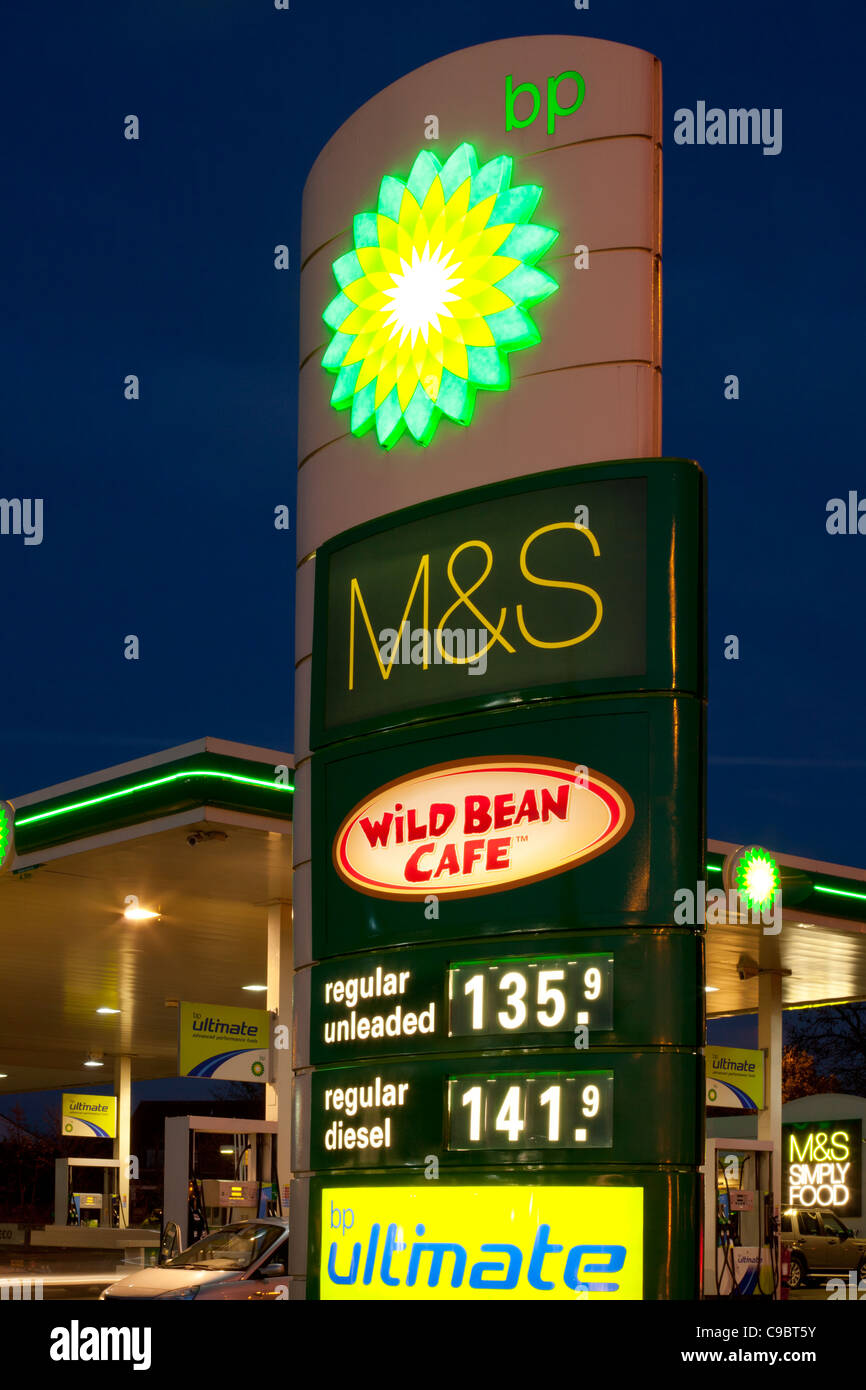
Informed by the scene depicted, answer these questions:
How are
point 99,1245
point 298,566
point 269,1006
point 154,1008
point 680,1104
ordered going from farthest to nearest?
point 99,1245
point 154,1008
point 269,1006
point 298,566
point 680,1104

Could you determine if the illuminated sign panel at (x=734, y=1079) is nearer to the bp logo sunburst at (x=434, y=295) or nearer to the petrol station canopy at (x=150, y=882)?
the petrol station canopy at (x=150, y=882)

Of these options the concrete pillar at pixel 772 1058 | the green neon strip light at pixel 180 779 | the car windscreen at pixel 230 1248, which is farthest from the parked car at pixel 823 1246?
the green neon strip light at pixel 180 779

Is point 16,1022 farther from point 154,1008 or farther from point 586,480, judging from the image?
point 586,480

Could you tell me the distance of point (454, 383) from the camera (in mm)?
9945

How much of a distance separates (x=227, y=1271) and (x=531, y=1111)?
34.3ft

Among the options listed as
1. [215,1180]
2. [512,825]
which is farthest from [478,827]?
[215,1180]

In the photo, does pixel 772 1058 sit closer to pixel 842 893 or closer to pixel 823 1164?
pixel 842 893

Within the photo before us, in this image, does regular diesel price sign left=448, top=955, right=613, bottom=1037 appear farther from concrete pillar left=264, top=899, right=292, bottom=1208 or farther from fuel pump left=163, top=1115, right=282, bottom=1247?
concrete pillar left=264, top=899, right=292, bottom=1208

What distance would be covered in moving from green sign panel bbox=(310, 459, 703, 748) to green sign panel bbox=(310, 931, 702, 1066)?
127 centimetres

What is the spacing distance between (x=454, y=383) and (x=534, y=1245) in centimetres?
471

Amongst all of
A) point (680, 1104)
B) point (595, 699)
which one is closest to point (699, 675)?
point (595, 699)

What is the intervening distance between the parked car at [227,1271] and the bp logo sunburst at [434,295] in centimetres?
977

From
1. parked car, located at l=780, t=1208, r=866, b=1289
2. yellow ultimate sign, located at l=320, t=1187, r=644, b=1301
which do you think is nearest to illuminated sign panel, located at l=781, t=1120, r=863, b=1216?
parked car, located at l=780, t=1208, r=866, b=1289
